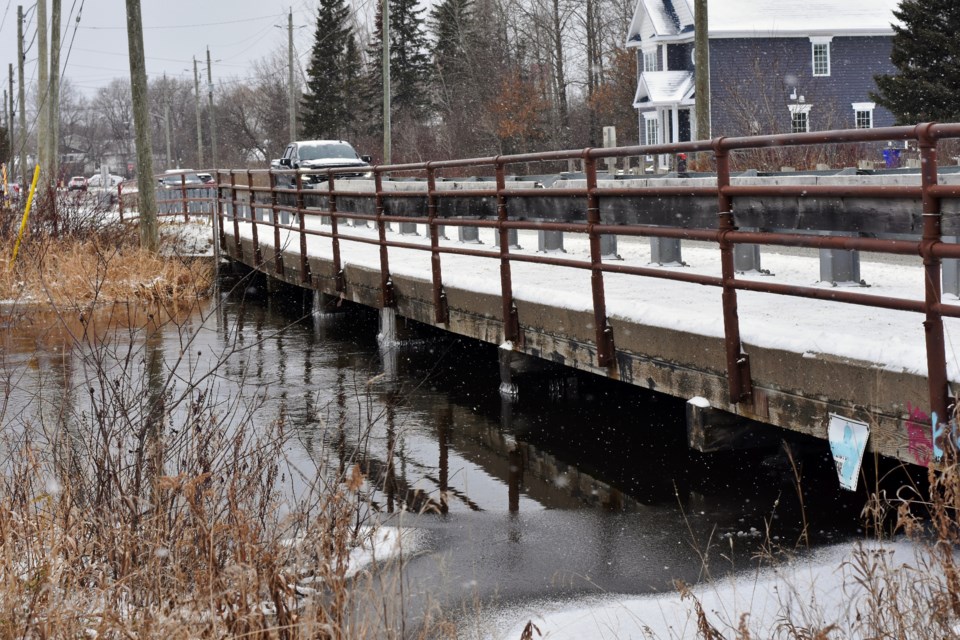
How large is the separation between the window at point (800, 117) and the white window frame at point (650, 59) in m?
7.14

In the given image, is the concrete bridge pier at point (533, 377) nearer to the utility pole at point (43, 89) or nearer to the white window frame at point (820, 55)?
the utility pole at point (43, 89)

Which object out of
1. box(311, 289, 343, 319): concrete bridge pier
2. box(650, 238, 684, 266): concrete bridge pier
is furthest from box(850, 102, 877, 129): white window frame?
box(650, 238, 684, 266): concrete bridge pier

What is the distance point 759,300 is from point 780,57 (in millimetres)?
44099

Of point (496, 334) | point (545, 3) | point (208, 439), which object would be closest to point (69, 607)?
point (208, 439)

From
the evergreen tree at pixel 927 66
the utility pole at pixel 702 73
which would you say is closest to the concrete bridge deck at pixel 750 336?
the utility pole at pixel 702 73

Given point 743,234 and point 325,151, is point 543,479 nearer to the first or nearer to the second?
point 743,234

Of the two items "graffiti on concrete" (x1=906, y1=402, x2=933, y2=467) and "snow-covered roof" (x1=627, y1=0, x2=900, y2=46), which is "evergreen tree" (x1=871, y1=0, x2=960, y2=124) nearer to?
"snow-covered roof" (x1=627, y1=0, x2=900, y2=46)

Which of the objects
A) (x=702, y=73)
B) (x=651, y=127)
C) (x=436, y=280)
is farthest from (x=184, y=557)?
(x=651, y=127)

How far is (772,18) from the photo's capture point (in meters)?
49.8

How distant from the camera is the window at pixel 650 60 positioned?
52987 mm

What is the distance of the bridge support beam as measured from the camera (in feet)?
23.0

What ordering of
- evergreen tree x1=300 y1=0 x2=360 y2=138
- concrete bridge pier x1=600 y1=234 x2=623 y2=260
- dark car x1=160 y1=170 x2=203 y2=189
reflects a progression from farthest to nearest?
evergreen tree x1=300 y1=0 x2=360 y2=138
dark car x1=160 y1=170 x2=203 y2=189
concrete bridge pier x1=600 y1=234 x2=623 y2=260

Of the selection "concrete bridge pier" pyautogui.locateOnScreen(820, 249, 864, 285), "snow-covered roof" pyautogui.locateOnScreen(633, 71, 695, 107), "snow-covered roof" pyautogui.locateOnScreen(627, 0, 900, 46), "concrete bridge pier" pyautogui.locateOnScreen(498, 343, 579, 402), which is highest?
"snow-covered roof" pyautogui.locateOnScreen(627, 0, 900, 46)

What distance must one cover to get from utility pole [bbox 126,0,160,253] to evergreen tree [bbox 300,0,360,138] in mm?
47678
